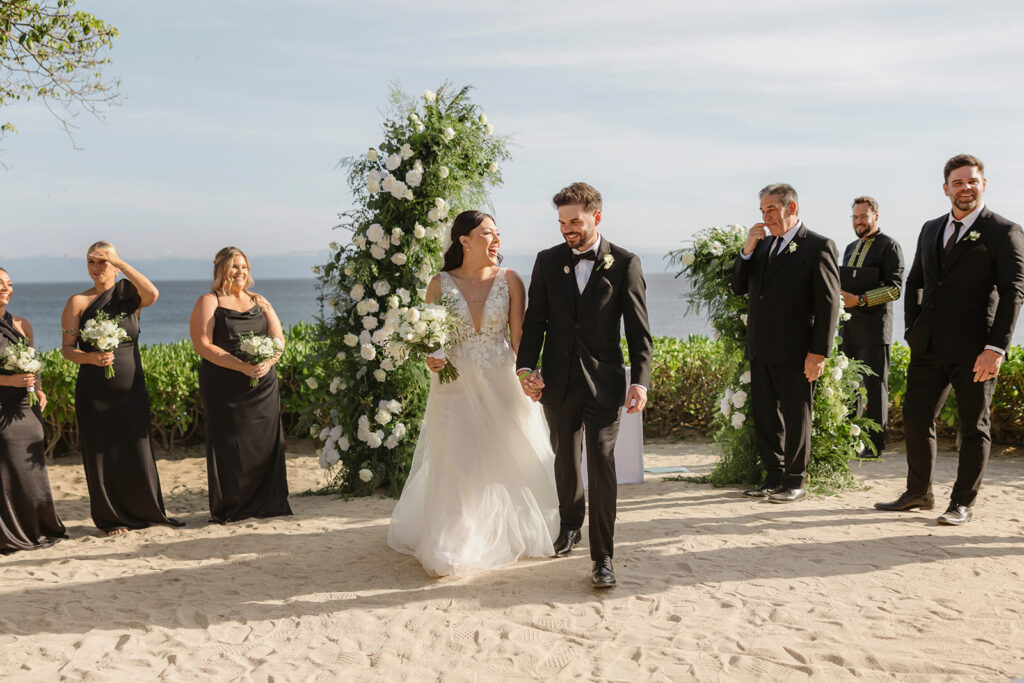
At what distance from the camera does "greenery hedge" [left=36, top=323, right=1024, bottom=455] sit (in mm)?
9281

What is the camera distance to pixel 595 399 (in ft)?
15.7

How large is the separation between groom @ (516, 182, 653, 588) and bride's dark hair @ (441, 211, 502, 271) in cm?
64

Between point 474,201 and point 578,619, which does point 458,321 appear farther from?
point 474,201

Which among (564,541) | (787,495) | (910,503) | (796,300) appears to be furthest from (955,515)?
(564,541)

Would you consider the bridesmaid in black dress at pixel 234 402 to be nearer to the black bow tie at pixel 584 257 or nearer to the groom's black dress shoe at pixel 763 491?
the black bow tie at pixel 584 257

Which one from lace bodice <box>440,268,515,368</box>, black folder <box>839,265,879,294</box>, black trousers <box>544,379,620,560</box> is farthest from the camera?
black folder <box>839,265,879,294</box>

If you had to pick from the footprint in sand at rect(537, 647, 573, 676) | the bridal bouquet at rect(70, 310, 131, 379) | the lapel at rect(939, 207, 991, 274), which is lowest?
the footprint in sand at rect(537, 647, 573, 676)

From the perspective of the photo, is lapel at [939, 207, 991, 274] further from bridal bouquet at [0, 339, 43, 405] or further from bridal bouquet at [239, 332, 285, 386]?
bridal bouquet at [0, 339, 43, 405]

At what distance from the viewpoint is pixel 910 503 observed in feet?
21.1

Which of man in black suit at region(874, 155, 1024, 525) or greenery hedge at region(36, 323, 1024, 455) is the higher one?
man in black suit at region(874, 155, 1024, 525)

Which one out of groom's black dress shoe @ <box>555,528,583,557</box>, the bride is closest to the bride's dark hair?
the bride

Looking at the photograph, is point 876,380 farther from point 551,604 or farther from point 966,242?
point 551,604

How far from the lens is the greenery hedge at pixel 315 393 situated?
9281mm

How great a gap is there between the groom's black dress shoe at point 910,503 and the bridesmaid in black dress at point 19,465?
257 inches
